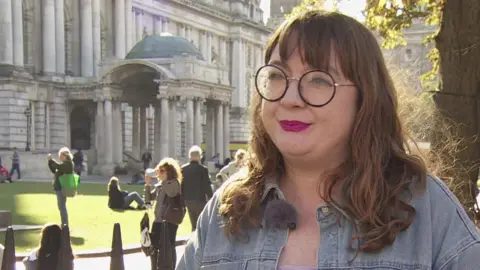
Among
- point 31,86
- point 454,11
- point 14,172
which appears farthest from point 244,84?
point 454,11

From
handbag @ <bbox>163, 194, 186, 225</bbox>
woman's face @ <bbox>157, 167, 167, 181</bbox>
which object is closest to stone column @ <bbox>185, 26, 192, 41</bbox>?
woman's face @ <bbox>157, 167, 167, 181</bbox>

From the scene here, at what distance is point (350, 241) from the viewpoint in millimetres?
2389

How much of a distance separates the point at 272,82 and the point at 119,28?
189ft

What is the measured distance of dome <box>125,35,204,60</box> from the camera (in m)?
42.6

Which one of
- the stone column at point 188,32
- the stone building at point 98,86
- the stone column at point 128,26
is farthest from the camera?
the stone column at point 188,32

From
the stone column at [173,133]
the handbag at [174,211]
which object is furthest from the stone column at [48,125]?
the handbag at [174,211]

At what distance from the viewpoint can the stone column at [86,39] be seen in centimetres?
5328

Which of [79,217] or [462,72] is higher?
[462,72]

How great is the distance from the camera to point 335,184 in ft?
8.36

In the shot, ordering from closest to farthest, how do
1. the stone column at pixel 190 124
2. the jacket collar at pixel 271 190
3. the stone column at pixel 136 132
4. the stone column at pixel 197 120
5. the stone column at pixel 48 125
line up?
the jacket collar at pixel 271 190
the stone column at pixel 190 124
the stone column at pixel 197 120
the stone column at pixel 136 132
the stone column at pixel 48 125

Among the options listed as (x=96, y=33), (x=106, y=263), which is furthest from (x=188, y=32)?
(x=106, y=263)

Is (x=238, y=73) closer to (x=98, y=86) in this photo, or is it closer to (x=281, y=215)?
(x=98, y=86)

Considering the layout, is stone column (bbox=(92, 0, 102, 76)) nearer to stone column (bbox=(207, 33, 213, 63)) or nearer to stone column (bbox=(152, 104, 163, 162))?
stone column (bbox=(152, 104, 163, 162))

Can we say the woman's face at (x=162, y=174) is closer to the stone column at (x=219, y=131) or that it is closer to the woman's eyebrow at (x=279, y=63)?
the woman's eyebrow at (x=279, y=63)
